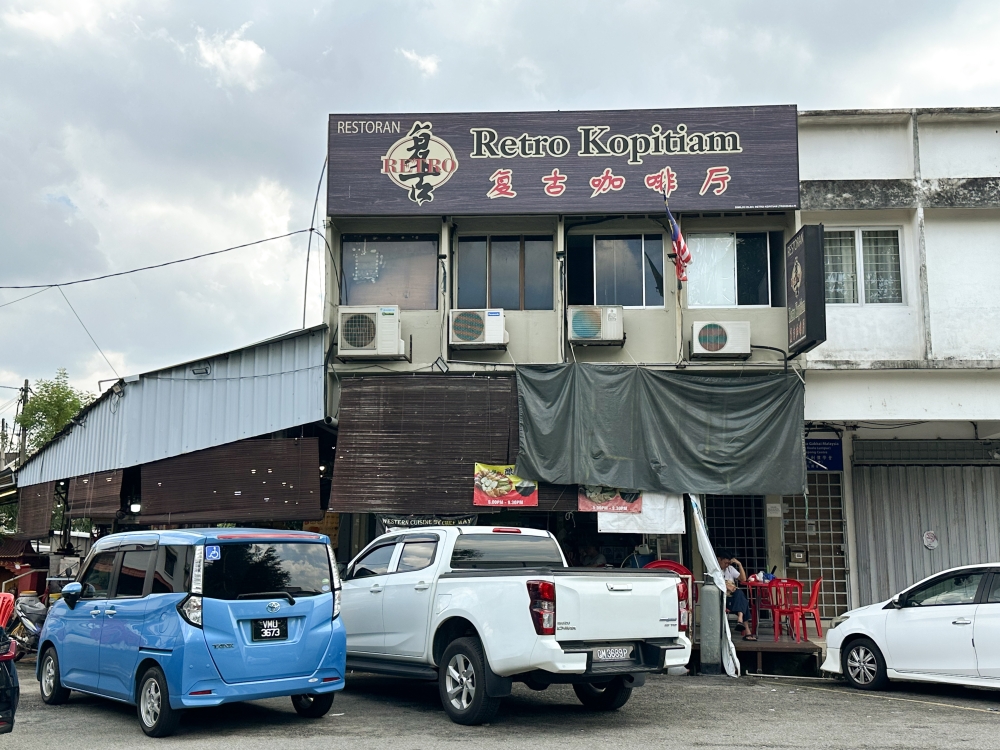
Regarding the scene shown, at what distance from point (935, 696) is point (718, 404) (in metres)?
5.54

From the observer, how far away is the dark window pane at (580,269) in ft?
56.0

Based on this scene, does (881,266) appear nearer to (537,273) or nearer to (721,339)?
(721,339)

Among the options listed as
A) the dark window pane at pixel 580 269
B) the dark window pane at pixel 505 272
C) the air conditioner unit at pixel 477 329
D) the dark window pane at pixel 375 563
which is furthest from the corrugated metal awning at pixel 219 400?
the dark window pane at pixel 375 563

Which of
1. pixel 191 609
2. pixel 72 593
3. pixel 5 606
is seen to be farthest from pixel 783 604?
pixel 5 606

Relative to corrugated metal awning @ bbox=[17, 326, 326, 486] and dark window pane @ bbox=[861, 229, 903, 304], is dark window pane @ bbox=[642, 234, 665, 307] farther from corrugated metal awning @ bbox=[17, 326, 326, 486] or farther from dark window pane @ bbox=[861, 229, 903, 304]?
corrugated metal awning @ bbox=[17, 326, 326, 486]

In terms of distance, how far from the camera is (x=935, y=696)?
11.6 m

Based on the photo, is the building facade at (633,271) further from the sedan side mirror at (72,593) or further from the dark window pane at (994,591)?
the sedan side mirror at (72,593)

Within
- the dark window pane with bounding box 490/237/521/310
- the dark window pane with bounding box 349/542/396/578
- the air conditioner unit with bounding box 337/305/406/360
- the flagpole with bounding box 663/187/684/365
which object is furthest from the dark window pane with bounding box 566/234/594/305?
the dark window pane with bounding box 349/542/396/578

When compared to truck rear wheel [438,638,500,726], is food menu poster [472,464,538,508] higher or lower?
higher

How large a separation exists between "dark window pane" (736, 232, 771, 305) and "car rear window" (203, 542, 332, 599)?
993cm

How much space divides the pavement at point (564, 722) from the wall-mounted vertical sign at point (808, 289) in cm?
525

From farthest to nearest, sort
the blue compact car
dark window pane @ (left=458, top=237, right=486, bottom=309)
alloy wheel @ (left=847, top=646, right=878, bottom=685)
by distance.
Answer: dark window pane @ (left=458, top=237, right=486, bottom=309) → alloy wheel @ (left=847, top=646, right=878, bottom=685) → the blue compact car

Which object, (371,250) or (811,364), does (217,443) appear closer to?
(371,250)

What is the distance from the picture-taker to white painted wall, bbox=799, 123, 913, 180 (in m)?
16.7
